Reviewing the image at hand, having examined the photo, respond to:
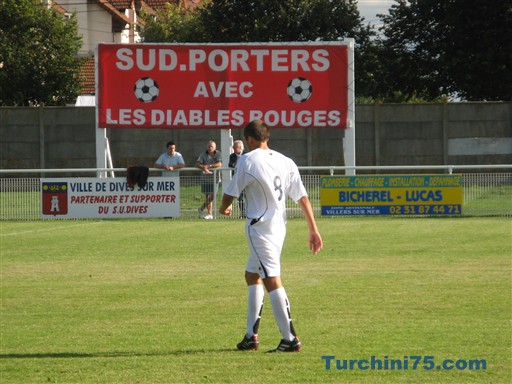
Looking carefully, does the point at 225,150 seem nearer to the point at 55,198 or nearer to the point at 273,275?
the point at 55,198

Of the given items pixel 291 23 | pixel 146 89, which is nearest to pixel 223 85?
pixel 146 89

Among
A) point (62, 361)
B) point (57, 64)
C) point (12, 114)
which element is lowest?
point (62, 361)

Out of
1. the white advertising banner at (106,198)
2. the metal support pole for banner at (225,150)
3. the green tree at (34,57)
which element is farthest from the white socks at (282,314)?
the green tree at (34,57)

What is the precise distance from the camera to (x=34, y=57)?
55.3 metres

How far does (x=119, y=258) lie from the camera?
1645cm

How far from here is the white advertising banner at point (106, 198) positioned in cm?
2400

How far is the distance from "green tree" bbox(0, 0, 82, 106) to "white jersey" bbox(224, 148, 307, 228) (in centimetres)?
4727

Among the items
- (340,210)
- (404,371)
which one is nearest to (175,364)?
(404,371)

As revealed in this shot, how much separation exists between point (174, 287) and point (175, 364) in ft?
16.2

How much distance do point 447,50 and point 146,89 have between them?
1175 inches

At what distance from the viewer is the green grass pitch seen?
800cm

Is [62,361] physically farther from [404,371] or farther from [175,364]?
[404,371]

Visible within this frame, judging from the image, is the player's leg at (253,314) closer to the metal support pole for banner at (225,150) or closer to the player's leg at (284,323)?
the player's leg at (284,323)

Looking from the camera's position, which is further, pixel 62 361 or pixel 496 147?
pixel 496 147
